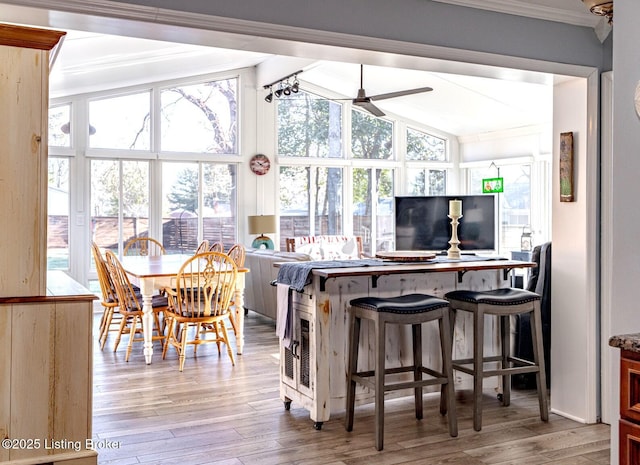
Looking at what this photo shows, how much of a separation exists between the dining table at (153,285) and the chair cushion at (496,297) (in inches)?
91.8

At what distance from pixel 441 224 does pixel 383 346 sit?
17.3 feet

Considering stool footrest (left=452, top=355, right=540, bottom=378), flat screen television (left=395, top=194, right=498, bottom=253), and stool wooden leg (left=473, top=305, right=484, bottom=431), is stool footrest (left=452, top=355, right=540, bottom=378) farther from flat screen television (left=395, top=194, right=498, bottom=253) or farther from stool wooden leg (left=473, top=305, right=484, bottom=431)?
flat screen television (left=395, top=194, right=498, bottom=253)

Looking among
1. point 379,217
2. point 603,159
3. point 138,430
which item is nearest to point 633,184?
point 603,159

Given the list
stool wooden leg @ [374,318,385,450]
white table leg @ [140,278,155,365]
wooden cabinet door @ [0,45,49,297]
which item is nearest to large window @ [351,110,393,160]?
white table leg @ [140,278,155,365]

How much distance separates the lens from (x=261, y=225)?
30.7 ft

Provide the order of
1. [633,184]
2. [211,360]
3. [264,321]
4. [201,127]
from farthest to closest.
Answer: [201,127] < [264,321] < [211,360] < [633,184]

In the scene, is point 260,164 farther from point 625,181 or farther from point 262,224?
point 625,181

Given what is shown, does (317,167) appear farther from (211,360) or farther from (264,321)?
(211,360)

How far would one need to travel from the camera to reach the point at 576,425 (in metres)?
3.80

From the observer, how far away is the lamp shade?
30.7 ft

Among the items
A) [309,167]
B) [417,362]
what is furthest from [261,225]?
[417,362]

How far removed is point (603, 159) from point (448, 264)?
1.13 m

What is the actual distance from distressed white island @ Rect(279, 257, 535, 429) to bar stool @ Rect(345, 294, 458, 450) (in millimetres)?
119

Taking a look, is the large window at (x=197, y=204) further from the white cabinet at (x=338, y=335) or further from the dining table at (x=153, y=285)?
the white cabinet at (x=338, y=335)
